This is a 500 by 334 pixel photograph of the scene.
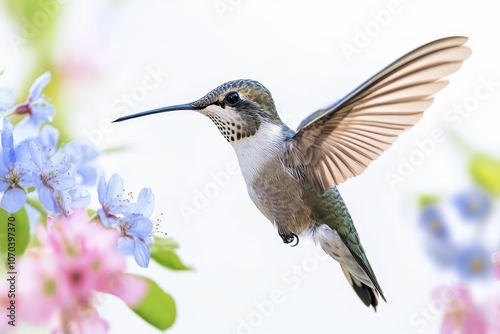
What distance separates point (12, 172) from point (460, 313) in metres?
0.84

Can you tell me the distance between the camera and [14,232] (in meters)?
0.91

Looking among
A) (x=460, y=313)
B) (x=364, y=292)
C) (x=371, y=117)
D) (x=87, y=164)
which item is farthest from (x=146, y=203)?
(x=460, y=313)

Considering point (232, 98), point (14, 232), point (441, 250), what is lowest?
point (441, 250)

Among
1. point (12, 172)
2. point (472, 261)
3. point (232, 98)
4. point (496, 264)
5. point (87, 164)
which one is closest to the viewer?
point (12, 172)

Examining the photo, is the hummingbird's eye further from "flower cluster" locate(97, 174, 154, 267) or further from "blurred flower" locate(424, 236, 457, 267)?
"blurred flower" locate(424, 236, 457, 267)

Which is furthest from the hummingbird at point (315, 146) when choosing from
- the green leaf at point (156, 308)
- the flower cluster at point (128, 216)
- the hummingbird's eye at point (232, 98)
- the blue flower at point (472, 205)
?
the blue flower at point (472, 205)

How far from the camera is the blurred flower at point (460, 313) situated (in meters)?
1.24

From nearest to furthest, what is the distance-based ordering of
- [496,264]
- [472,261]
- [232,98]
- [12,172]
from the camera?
[12,172]
[232,98]
[496,264]
[472,261]

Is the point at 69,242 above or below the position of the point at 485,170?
below

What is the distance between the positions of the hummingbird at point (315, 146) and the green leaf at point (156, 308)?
211 millimetres

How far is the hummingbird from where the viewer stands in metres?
0.92

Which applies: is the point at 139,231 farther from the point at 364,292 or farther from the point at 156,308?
the point at 364,292

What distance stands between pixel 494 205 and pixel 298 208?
683 millimetres

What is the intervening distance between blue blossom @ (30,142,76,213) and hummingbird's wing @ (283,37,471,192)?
34 centimetres
